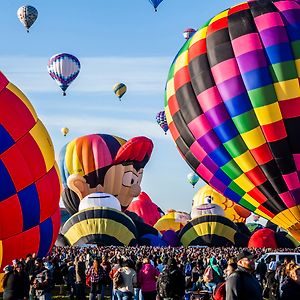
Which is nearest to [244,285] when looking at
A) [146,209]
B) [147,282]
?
[147,282]

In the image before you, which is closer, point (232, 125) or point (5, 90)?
point (5, 90)

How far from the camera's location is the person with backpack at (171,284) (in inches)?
319

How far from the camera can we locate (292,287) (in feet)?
19.0

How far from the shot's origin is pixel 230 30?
1864 centimetres

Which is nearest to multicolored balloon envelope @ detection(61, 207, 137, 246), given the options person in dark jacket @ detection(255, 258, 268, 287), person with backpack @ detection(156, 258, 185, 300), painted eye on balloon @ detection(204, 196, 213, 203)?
person in dark jacket @ detection(255, 258, 268, 287)

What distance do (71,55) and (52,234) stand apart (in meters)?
23.1

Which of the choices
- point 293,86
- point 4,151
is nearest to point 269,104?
point 293,86

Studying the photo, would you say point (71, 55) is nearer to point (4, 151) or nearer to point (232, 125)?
point (232, 125)

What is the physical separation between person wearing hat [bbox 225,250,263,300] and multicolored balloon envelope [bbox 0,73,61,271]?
649 centimetres

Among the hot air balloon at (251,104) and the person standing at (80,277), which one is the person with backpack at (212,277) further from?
the hot air balloon at (251,104)

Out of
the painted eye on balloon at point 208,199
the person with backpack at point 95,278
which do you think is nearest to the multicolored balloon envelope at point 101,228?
the person with backpack at point 95,278

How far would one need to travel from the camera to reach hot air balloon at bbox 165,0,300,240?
58.2 feet

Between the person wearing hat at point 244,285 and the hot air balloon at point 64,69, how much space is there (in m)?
30.0

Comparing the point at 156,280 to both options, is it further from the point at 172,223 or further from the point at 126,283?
the point at 172,223
